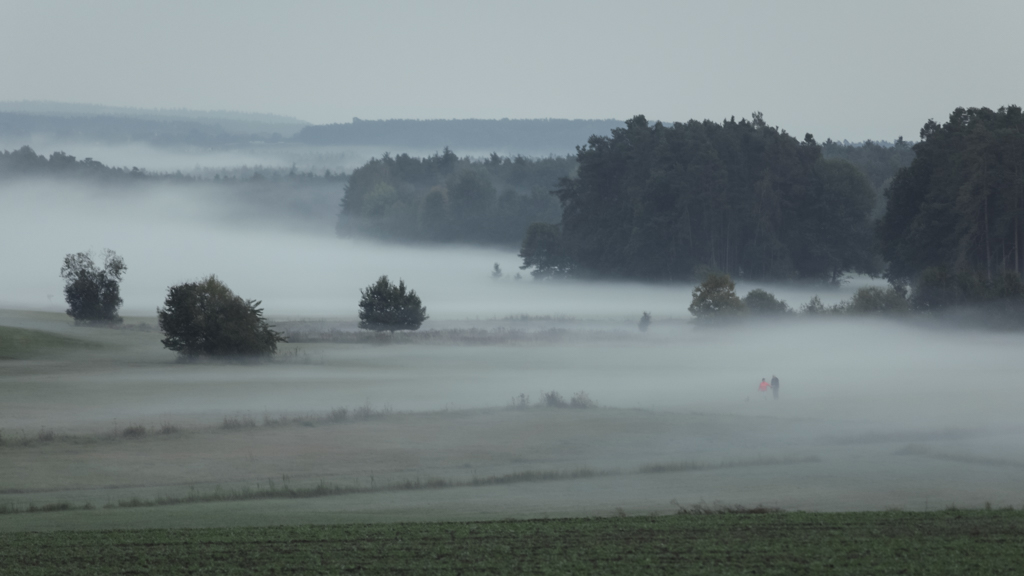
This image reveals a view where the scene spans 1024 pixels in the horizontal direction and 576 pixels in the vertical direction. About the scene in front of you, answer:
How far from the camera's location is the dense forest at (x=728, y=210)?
119 metres

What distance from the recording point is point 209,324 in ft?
185

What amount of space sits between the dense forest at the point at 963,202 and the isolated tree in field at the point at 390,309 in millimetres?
37891

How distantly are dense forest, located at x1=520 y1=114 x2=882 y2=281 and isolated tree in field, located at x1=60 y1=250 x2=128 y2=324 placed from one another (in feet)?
192

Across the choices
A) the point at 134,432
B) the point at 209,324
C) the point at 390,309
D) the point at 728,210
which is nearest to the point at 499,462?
the point at 134,432

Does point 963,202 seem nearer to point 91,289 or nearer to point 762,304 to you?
point 762,304

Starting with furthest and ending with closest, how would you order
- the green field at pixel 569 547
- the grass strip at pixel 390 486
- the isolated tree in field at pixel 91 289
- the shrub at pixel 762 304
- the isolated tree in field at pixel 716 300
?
the shrub at pixel 762 304 → the isolated tree in field at pixel 91 289 → the isolated tree in field at pixel 716 300 → the grass strip at pixel 390 486 → the green field at pixel 569 547

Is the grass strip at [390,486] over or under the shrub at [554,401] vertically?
under

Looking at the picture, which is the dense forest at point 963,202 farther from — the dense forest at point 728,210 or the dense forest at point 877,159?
the dense forest at point 877,159

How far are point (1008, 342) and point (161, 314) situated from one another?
47.5 meters

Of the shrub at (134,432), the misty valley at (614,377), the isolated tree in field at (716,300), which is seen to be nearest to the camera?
the misty valley at (614,377)

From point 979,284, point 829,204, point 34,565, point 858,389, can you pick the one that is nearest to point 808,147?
point 829,204

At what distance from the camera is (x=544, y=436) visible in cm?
3497

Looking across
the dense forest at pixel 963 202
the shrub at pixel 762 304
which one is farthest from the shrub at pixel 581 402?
the dense forest at pixel 963 202

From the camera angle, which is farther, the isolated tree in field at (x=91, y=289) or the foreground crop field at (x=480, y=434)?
the isolated tree in field at (x=91, y=289)
